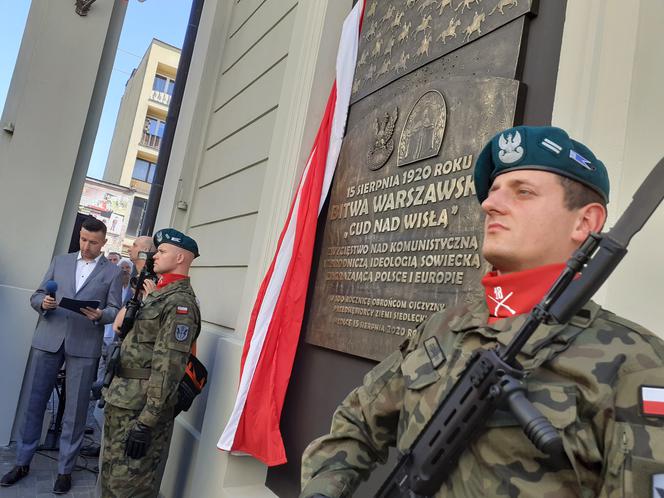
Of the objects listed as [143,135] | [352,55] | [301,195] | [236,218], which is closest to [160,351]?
[301,195]

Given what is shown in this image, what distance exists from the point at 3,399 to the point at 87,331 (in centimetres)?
160

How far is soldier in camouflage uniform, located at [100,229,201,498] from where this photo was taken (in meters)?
2.90

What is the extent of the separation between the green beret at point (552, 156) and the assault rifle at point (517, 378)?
0.25m

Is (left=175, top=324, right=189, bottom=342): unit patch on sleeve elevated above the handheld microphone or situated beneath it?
situated beneath

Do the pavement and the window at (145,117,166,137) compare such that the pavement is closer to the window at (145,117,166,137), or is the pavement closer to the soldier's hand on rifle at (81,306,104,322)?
the soldier's hand on rifle at (81,306,104,322)

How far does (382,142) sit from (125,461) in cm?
231

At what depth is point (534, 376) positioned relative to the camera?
983 mm

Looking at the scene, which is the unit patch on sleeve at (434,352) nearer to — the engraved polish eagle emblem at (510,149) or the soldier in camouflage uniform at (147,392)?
the engraved polish eagle emblem at (510,149)

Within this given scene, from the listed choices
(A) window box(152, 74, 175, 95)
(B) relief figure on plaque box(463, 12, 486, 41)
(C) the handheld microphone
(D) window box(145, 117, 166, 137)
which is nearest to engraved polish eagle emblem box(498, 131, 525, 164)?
(B) relief figure on plaque box(463, 12, 486, 41)

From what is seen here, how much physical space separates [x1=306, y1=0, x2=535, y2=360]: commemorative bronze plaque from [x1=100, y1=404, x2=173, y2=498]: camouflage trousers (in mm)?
1111

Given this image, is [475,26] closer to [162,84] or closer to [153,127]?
[153,127]

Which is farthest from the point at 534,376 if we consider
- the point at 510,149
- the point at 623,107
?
the point at 623,107

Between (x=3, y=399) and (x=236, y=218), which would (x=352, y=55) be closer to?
(x=236, y=218)

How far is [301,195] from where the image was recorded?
3.11m
